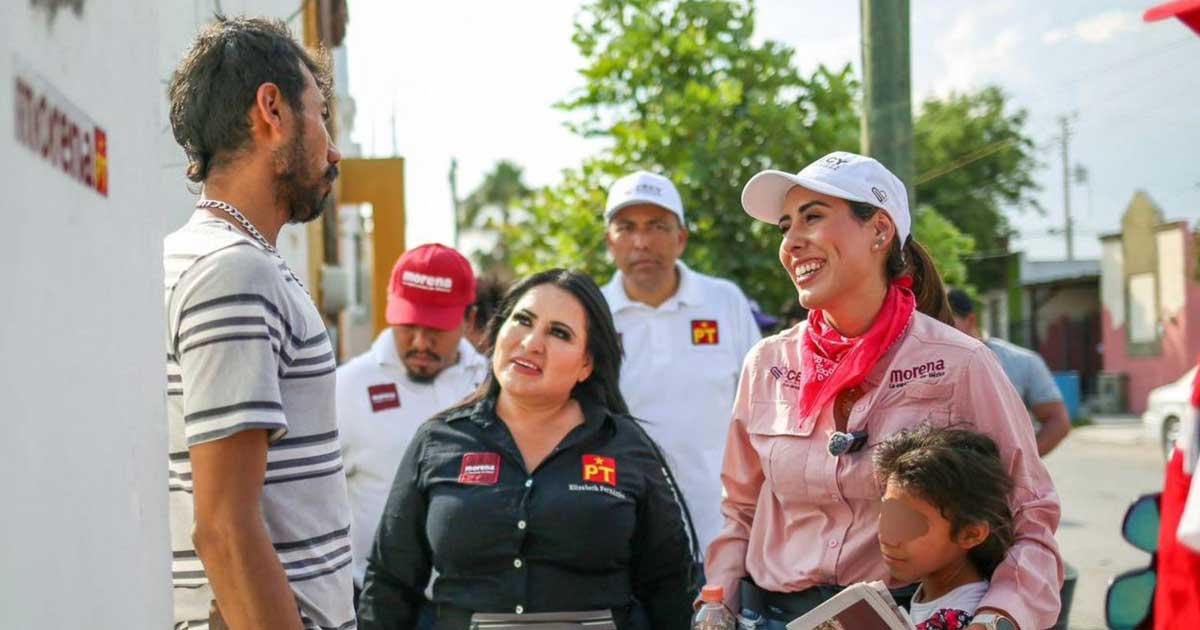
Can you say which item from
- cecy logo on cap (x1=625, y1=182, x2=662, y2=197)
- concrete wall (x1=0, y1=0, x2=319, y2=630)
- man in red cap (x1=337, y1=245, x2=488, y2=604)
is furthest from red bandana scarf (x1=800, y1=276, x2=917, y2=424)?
cecy logo on cap (x1=625, y1=182, x2=662, y2=197)

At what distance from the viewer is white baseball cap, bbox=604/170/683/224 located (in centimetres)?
571

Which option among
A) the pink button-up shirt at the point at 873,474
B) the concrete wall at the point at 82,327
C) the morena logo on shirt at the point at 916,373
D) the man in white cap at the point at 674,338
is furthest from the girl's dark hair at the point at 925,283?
Answer: the concrete wall at the point at 82,327

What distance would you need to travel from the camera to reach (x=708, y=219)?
7812 mm

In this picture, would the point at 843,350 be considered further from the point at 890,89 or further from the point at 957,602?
the point at 890,89

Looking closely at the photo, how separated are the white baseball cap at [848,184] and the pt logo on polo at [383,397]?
2.37 m

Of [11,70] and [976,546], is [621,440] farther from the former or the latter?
[11,70]

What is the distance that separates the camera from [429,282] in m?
5.48

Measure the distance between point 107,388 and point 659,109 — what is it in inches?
265

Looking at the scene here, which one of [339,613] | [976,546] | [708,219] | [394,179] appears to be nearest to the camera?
[339,613]

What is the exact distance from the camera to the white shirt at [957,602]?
9.55 ft

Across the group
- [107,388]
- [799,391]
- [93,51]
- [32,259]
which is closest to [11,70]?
[32,259]

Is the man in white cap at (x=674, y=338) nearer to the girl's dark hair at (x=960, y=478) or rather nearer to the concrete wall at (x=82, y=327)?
the girl's dark hair at (x=960, y=478)

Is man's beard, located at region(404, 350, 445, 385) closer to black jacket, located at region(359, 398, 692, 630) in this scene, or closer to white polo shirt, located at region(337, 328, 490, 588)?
white polo shirt, located at region(337, 328, 490, 588)

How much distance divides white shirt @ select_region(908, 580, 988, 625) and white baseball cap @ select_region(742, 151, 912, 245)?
91 centimetres
